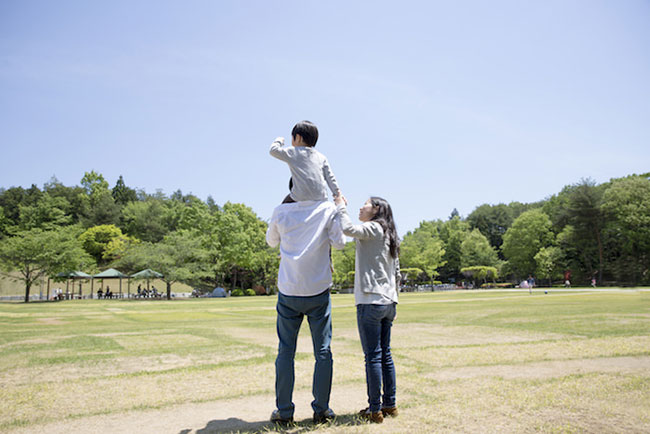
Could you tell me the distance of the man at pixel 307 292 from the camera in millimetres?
3432

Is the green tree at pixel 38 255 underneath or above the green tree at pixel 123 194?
underneath

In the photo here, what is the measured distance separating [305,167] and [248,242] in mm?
49618

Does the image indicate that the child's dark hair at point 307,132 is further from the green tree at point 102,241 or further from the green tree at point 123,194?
the green tree at point 123,194

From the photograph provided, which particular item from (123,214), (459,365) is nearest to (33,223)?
(123,214)

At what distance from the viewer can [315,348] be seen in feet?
11.4

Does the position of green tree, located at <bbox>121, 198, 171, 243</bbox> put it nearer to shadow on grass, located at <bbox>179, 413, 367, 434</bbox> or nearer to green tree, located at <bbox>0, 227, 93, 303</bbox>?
green tree, located at <bbox>0, 227, 93, 303</bbox>

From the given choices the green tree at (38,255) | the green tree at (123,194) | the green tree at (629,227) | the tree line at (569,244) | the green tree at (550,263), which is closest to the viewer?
the green tree at (38,255)

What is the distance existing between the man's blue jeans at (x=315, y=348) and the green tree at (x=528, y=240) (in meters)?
67.5

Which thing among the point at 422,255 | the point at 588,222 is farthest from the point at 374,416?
the point at 588,222

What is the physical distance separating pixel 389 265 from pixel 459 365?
112 inches

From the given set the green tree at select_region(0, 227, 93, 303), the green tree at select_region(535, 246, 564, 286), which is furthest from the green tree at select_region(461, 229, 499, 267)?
the green tree at select_region(0, 227, 93, 303)

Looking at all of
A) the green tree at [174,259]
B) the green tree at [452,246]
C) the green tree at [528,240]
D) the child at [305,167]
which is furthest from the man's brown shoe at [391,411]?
the green tree at [452,246]

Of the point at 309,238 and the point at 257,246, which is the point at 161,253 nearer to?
the point at 257,246

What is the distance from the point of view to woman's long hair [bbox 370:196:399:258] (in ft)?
12.5
